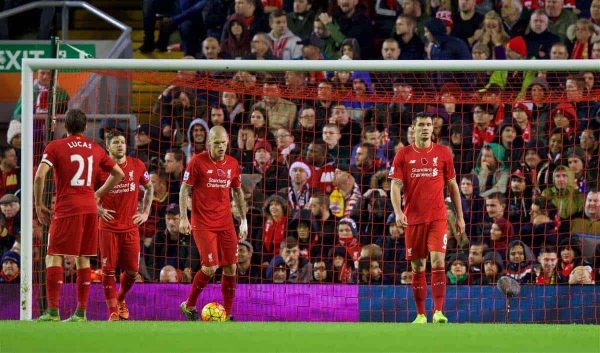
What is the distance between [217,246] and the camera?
1124 centimetres

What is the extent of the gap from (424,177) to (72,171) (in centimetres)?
282

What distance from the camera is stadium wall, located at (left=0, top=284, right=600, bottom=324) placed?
11.8 metres

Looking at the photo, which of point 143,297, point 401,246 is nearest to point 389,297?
point 401,246

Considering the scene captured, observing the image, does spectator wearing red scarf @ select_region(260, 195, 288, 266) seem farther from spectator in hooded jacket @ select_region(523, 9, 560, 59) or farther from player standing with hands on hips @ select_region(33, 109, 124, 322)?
spectator in hooded jacket @ select_region(523, 9, 560, 59)

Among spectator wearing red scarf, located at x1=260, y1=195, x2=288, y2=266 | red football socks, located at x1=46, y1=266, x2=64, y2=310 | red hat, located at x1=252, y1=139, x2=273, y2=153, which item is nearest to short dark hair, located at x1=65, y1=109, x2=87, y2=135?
red football socks, located at x1=46, y1=266, x2=64, y2=310

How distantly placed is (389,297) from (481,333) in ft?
11.7

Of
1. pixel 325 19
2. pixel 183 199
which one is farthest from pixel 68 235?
pixel 325 19

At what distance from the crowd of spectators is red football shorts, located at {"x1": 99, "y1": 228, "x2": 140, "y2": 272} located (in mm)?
1037

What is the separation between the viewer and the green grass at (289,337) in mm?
7559

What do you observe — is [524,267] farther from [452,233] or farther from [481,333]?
[481,333]

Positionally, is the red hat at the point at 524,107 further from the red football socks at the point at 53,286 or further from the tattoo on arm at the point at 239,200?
the red football socks at the point at 53,286

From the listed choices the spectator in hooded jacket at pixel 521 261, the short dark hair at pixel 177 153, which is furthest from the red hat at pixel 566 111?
the short dark hair at pixel 177 153

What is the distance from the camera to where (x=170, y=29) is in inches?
624

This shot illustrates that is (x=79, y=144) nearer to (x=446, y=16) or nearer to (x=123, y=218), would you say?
(x=123, y=218)
